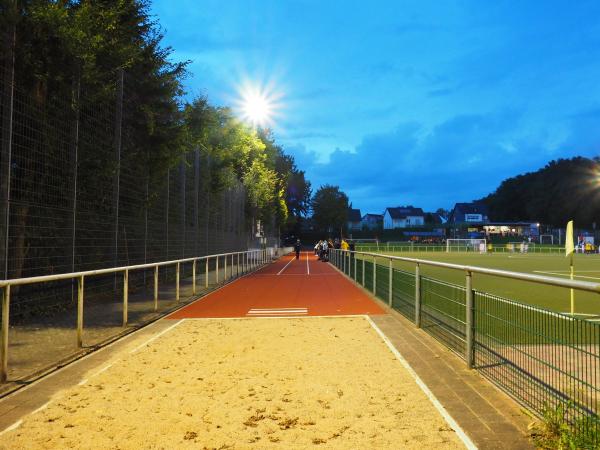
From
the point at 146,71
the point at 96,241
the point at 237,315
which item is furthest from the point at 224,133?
the point at 237,315

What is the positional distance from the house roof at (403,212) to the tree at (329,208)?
59.9 metres

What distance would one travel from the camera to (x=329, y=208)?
102312 millimetres

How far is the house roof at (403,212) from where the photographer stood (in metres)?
162

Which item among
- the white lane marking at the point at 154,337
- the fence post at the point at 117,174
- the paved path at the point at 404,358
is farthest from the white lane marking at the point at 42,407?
the fence post at the point at 117,174

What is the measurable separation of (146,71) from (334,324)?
9.84 meters

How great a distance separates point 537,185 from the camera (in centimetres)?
11069

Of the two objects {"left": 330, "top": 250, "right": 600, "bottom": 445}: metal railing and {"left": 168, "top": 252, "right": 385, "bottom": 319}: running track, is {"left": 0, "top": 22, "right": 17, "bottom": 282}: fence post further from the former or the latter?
{"left": 330, "top": 250, "right": 600, "bottom": 445}: metal railing

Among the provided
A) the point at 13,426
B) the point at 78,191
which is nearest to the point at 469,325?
the point at 13,426

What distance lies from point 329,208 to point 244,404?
321ft

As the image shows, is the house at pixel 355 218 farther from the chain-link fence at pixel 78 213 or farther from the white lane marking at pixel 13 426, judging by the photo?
the white lane marking at pixel 13 426

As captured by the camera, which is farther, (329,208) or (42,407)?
(329,208)

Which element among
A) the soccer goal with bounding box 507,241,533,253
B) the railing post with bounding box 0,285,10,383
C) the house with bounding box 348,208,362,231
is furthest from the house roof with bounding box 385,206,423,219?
the railing post with bounding box 0,285,10,383

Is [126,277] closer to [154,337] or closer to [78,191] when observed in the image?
[154,337]

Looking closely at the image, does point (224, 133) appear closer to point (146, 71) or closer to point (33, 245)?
point (146, 71)
